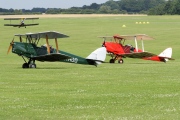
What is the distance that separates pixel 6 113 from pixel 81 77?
362 inches

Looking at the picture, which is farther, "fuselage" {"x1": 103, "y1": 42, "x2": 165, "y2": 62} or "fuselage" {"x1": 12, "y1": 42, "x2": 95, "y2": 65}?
"fuselage" {"x1": 103, "y1": 42, "x2": 165, "y2": 62}

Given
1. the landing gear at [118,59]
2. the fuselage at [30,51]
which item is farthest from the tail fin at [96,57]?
the landing gear at [118,59]

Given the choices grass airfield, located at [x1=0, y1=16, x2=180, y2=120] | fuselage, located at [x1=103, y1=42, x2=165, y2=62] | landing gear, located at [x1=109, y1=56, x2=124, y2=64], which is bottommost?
landing gear, located at [x1=109, y1=56, x2=124, y2=64]

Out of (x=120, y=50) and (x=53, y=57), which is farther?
(x=120, y=50)

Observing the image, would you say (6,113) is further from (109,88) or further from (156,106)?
(109,88)

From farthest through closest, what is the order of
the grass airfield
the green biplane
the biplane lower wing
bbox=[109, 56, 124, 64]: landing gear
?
bbox=[109, 56, 124, 64]: landing gear, the green biplane, the biplane lower wing, the grass airfield

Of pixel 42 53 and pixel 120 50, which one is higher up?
pixel 42 53

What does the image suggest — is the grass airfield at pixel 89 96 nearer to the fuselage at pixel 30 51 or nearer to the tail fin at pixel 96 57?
the fuselage at pixel 30 51

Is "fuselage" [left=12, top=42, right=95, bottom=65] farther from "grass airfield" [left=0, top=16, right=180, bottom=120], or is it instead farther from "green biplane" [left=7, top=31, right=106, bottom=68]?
"grass airfield" [left=0, top=16, right=180, bottom=120]

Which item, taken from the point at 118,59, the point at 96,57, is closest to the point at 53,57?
the point at 96,57

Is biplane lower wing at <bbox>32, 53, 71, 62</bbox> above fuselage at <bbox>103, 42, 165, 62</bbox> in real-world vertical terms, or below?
above

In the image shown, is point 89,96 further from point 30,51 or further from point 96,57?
point 96,57

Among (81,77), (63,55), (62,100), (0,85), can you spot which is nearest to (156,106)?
(62,100)

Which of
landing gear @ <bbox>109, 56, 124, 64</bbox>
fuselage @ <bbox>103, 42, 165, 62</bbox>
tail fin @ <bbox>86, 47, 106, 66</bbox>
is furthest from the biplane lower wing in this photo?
fuselage @ <bbox>103, 42, 165, 62</bbox>
